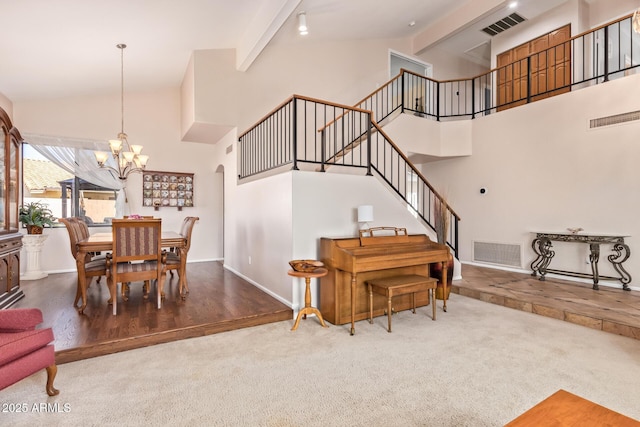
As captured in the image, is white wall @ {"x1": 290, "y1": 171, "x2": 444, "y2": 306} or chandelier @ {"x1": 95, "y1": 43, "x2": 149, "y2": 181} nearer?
white wall @ {"x1": 290, "y1": 171, "x2": 444, "y2": 306}

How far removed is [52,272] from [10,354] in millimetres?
4856

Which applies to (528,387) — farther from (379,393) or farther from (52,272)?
(52,272)

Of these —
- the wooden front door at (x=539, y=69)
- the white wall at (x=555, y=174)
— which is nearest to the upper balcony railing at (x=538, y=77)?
the wooden front door at (x=539, y=69)

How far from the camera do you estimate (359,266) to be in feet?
10.7

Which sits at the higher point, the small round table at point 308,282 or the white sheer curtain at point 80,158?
the white sheer curtain at point 80,158

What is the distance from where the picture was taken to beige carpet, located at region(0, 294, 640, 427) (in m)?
1.90

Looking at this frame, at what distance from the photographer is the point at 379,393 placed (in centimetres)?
212

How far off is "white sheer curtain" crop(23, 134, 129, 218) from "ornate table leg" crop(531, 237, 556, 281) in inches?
295

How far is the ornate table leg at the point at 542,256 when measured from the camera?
16.9 feet

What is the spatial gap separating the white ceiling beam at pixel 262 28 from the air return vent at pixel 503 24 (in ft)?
17.8

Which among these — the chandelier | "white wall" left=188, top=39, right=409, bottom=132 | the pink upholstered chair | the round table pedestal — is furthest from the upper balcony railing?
the round table pedestal

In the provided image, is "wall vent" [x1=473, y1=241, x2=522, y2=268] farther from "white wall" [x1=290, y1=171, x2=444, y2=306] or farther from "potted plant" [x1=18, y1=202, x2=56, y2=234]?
"potted plant" [x1=18, y1=202, x2=56, y2=234]

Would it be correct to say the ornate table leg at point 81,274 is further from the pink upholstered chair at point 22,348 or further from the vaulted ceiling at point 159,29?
the vaulted ceiling at point 159,29

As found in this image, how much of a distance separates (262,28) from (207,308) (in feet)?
12.4
